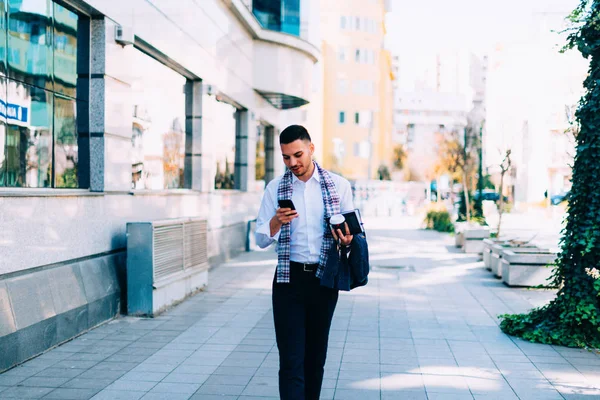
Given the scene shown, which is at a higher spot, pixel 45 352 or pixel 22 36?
pixel 22 36

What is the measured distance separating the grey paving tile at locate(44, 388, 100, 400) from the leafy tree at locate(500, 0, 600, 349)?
181 inches

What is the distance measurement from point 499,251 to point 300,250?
952cm

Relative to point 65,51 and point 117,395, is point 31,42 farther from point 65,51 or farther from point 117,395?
point 117,395

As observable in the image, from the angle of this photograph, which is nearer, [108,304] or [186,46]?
[108,304]

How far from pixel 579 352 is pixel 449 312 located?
8.19ft

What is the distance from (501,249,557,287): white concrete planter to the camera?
11.5m

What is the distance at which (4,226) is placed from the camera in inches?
243

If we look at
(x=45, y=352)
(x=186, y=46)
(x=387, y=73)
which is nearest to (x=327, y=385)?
(x=45, y=352)

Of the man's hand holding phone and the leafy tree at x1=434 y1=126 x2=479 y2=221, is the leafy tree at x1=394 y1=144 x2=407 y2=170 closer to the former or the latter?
the leafy tree at x1=434 y1=126 x2=479 y2=221

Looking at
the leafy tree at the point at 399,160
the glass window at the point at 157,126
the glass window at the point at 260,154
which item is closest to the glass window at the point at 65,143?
the glass window at the point at 157,126

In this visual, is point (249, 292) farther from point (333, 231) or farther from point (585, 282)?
point (333, 231)

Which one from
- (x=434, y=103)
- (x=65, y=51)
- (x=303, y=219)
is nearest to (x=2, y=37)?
(x=65, y=51)

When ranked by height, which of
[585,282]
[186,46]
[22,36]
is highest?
[186,46]

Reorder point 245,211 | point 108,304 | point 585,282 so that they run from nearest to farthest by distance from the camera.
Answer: point 585,282, point 108,304, point 245,211
